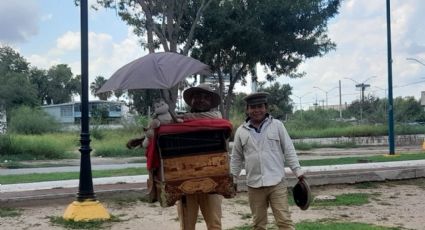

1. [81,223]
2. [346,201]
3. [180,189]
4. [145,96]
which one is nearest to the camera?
[180,189]

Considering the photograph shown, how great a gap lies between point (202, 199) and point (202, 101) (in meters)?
0.97

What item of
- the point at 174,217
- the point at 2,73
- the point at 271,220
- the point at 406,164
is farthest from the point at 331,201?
the point at 2,73

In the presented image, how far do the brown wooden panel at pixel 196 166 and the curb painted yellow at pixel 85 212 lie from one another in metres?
3.46

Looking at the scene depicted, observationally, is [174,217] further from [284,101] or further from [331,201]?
[284,101]

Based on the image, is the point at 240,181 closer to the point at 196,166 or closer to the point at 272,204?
the point at 272,204

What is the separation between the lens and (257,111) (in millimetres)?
5797

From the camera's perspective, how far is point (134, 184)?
11016 mm

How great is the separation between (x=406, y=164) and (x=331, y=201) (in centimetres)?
460

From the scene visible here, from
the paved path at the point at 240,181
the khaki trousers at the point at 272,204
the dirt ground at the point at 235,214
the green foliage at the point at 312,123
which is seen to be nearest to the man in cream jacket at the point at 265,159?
the khaki trousers at the point at 272,204

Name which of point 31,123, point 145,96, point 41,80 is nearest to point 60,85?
point 41,80

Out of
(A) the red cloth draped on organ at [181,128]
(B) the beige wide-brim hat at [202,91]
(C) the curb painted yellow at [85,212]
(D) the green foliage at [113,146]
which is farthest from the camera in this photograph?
(D) the green foliage at [113,146]

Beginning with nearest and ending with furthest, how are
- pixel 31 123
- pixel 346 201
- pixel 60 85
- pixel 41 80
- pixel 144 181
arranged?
1. pixel 346 201
2. pixel 144 181
3. pixel 31 123
4. pixel 41 80
5. pixel 60 85

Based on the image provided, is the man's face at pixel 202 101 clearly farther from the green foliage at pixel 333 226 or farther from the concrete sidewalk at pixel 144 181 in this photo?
the concrete sidewalk at pixel 144 181

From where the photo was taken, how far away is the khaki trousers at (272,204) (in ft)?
18.5
